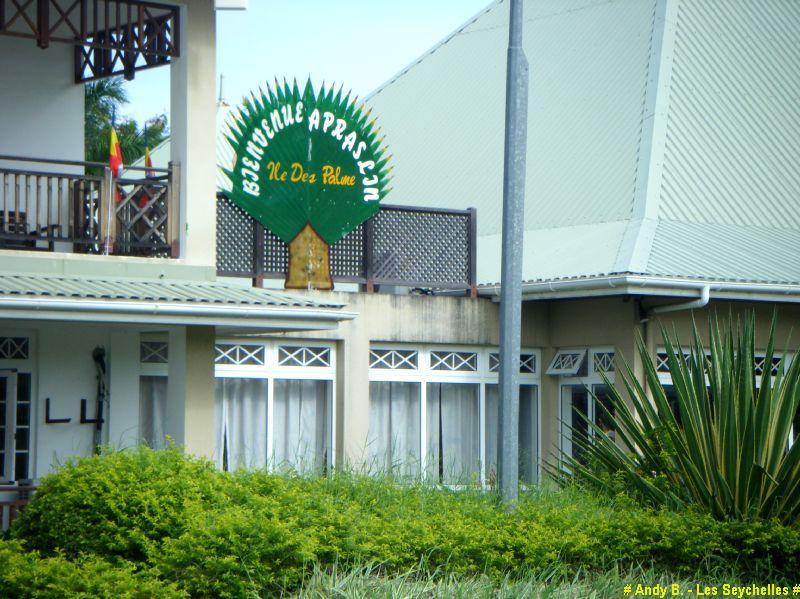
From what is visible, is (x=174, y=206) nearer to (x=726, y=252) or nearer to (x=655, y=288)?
(x=655, y=288)

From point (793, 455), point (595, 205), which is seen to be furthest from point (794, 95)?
point (793, 455)

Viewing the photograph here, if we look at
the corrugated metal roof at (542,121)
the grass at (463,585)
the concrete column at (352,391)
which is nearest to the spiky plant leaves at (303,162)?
the concrete column at (352,391)

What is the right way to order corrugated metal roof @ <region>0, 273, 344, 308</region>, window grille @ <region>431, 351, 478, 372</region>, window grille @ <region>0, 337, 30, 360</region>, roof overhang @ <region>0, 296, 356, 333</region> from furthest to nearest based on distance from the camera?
1. window grille @ <region>431, 351, 478, 372</region>
2. window grille @ <region>0, 337, 30, 360</region>
3. corrugated metal roof @ <region>0, 273, 344, 308</region>
4. roof overhang @ <region>0, 296, 356, 333</region>

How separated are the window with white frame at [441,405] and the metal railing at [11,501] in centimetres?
481

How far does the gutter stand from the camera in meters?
11.8

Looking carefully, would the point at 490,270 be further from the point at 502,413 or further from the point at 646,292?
the point at 502,413

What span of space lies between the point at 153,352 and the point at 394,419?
3.26 m

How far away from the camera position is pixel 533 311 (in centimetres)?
1761

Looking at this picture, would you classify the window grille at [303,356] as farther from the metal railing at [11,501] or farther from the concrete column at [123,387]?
the metal railing at [11,501]

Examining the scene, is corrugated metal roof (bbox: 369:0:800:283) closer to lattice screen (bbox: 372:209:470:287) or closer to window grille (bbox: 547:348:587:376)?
lattice screen (bbox: 372:209:470:287)

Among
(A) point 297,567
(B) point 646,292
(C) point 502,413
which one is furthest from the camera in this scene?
(B) point 646,292

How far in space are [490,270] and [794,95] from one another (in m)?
6.35

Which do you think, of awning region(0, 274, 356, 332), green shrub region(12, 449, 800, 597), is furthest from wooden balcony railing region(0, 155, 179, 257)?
green shrub region(12, 449, 800, 597)

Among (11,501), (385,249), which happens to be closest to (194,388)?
(11,501)
